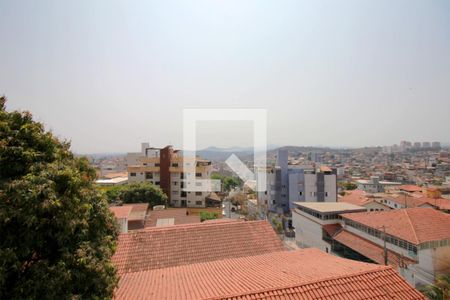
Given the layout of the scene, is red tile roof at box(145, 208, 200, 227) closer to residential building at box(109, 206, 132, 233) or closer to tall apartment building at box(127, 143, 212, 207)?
residential building at box(109, 206, 132, 233)

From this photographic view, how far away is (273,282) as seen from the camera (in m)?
5.02

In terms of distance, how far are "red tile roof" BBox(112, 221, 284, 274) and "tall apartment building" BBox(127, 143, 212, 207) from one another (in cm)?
2051

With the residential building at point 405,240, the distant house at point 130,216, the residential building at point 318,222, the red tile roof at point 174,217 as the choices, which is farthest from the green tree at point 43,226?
the residential building at point 318,222

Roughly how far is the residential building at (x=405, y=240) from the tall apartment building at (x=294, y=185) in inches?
558

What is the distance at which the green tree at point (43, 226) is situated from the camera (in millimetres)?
3197

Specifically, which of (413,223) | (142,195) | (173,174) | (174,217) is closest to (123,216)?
(174,217)

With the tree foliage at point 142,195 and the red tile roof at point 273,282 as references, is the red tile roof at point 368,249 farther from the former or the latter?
the tree foliage at point 142,195

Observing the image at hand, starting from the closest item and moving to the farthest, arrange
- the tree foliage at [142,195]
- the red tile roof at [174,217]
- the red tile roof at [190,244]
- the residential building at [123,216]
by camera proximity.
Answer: the red tile roof at [190,244] → the residential building at [123,216] → the red tile roof at [174,217] → the tree foliage at [142,195]

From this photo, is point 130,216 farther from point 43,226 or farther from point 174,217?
point 43,226

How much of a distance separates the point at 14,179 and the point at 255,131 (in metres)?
14.4

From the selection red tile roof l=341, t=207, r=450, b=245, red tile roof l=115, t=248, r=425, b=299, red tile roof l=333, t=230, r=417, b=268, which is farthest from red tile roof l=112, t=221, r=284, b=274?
red tile roof l=341, t=207, r=450, b=245

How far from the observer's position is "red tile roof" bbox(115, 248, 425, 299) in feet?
15.3

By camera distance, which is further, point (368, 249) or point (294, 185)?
point (294, 185)

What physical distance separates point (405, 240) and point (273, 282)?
9814 millimetres
